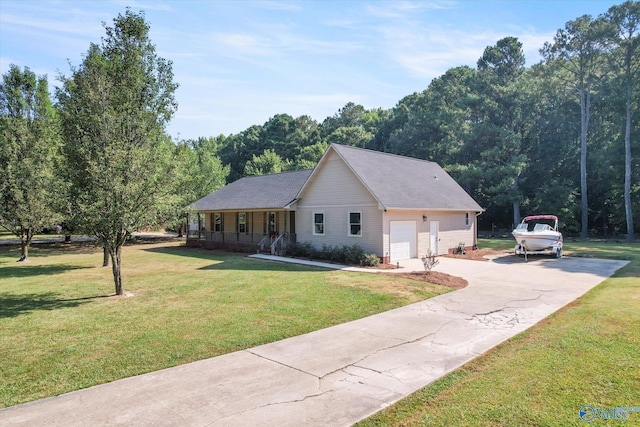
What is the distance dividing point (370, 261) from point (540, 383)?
11.8 metres

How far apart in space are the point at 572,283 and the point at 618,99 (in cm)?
3034

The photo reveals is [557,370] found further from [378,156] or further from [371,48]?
[378,156]

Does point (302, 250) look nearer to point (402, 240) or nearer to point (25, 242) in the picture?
point (402, 240)

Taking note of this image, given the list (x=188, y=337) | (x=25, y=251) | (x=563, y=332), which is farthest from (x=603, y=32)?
(x=25, y=251)

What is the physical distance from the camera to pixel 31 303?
1055cm

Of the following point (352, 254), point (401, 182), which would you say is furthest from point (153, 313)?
point (401, 182)

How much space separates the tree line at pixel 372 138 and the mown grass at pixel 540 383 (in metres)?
8.95

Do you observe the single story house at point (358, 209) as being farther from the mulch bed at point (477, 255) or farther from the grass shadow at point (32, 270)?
the grass shadow at point (32, 270)

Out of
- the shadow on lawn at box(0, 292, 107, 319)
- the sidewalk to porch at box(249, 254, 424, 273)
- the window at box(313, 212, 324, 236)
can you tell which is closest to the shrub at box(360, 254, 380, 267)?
the sidewalk to porch at box(249, 254, 424, 273)

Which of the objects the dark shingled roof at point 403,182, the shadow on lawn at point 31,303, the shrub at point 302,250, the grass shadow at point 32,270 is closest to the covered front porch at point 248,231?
the shrub at point 302,250

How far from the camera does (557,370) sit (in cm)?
543

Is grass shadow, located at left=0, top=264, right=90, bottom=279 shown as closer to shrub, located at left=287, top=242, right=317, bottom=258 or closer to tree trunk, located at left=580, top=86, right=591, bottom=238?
shrub, located at left=287, top=242, right=317, bottom=258

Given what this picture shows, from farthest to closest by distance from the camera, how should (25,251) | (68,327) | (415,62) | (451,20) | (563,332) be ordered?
(25,251) → (415,62) → (451,20) → (68,327) → (563,332)

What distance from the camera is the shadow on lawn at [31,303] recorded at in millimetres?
9633
